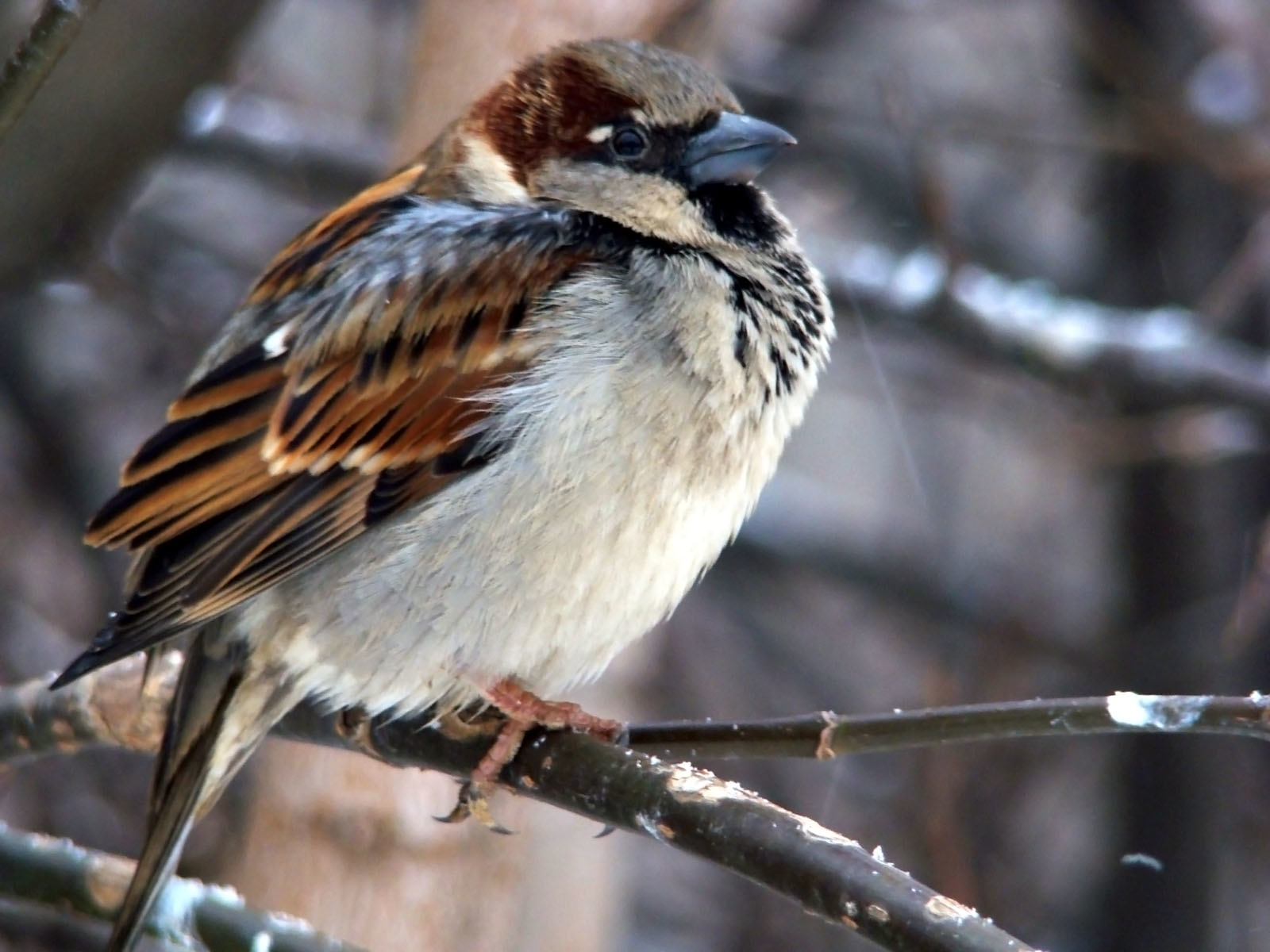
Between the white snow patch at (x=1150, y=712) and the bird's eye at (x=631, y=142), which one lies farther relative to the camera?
the bird's eye at (x=631, y=142)

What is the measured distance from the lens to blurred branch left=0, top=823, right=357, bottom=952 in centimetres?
197

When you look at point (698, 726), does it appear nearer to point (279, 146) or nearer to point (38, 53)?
point (38, 53)

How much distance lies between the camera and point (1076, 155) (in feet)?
17.3

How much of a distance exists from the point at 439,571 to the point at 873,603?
2595mm

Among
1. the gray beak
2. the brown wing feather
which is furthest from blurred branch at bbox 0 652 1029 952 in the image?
the gray beak

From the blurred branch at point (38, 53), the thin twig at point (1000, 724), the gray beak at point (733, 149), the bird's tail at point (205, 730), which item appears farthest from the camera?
the gray beak at point (733, 149)

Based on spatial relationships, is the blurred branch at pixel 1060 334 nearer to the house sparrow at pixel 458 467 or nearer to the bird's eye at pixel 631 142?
the bird's eye at pixel 631 142

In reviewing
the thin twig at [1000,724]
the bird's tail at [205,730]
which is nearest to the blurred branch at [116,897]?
the bird's tail at [205,730]

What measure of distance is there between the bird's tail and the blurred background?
0.74 metres

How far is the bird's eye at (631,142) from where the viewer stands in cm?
250

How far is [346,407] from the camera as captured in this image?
233 centimetres

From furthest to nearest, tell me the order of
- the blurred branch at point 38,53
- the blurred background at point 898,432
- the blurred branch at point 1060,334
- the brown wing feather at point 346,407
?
1. the blurred branch at point 1060,334
2. the blurred background at point 898,432
3. the brown wing feather at point 346,407
4. the blurred branch at point 38,53

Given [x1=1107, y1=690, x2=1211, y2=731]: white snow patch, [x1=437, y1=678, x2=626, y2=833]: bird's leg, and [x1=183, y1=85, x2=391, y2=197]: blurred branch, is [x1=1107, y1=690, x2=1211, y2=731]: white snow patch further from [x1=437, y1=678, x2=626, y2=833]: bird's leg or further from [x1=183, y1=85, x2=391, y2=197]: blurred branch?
[x1=183, y1=85, x2=391, y2=197]: blurred branch

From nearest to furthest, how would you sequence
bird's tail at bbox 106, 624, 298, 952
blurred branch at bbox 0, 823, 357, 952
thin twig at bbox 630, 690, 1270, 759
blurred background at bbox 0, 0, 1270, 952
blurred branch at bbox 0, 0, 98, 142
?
thin twig at bbox 630, 690, 1270, 759
blurred branch at bbox 0, 0, 98, 142
blurred branch at bbox 0, 823, 357, 952
bird's tail at bbox 106, 624, 298, 952
blurred background at bbox 0, 0, 1270, 952
